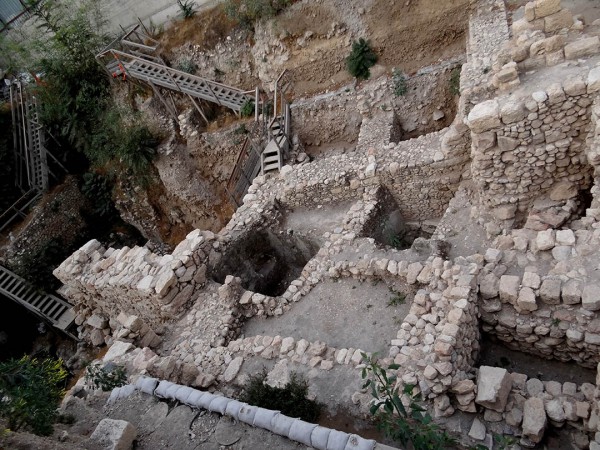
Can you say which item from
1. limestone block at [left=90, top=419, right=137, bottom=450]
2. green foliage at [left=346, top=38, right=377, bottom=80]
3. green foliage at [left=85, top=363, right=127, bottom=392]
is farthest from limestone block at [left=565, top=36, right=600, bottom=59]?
green foliage at [left=85, top=363, right=127, bottom=392]

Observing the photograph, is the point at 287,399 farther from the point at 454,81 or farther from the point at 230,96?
the point at 230,96

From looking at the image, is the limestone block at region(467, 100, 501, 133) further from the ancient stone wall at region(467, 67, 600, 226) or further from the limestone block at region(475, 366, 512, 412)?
the limestone block at region(475, 366, 512, 412)

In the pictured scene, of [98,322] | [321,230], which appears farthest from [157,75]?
[321,230]

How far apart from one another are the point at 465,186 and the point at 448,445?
212 inches

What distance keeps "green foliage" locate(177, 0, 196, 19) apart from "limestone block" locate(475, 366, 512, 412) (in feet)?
51.5

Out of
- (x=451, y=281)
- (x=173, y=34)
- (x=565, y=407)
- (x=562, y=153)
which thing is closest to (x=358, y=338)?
(x=451, y=281)

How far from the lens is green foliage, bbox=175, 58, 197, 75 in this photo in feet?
51.3

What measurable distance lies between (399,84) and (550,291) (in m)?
8.46

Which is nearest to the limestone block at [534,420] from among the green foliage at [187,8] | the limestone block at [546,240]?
the limestone block at [546,240]

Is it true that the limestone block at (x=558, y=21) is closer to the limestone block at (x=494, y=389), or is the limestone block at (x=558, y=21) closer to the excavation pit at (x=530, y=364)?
the excavation pit at (x=530, y=364)

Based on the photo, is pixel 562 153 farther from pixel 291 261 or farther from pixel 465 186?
pixel 291 261

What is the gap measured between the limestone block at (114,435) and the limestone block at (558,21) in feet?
31.3

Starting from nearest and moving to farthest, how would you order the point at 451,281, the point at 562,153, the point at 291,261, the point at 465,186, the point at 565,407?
the point at 565,407 → the point at 451,281 → the point at 562,153 → the point at 465,186 → the point at 291,261

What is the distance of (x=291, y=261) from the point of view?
A: 11.2 metres
